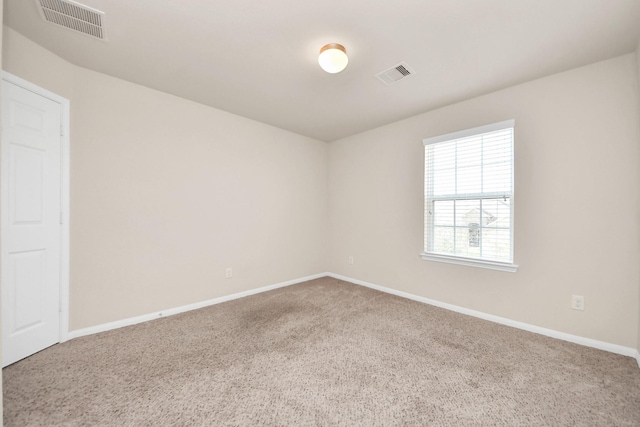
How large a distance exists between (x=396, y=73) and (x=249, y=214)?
8.38ft

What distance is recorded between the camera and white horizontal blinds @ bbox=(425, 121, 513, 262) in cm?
279

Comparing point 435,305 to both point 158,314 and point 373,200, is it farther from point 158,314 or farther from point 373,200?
point 158,314

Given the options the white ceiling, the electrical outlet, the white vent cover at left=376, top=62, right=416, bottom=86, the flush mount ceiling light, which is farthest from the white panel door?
the electrical outlet

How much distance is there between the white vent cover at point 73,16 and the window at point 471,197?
3.44 metres

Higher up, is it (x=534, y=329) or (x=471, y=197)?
(x=471, y=197)

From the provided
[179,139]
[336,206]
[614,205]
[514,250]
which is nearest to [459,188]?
[514,250]

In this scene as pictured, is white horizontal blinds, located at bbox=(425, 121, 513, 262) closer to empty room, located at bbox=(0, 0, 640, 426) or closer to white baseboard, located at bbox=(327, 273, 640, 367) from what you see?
empty room, located at bbox=(0, 0, 640, 426)

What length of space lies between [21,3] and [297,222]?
3478 mm

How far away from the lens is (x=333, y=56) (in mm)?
2053

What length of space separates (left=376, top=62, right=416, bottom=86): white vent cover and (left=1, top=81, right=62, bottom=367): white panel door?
A: 3.02 meters

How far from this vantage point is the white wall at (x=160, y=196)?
243 centimetres

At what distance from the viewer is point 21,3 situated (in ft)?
5.70

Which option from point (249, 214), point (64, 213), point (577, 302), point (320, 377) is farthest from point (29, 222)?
point (577, 302)

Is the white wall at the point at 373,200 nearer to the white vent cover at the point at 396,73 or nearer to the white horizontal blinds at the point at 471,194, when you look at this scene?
the white horizontal blinds at the point at 471,194
